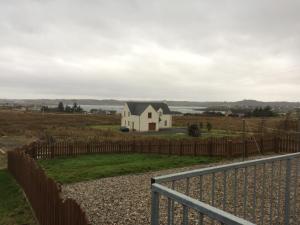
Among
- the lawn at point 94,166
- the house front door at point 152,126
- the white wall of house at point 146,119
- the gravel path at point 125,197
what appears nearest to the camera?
the gravel path at point 125,197

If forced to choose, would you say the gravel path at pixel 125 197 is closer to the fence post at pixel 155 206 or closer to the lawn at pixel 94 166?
the lawn at pixel 94 166

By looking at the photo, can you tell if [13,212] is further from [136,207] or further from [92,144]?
[92,144]

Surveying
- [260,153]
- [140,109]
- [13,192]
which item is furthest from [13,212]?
[140,109]

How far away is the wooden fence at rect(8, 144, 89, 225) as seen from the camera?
18.3 ft

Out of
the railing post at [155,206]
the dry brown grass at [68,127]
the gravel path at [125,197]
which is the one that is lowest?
the dry brown grass at [68,127]

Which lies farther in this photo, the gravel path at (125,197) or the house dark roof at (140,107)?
the house dark roof at (140,107)

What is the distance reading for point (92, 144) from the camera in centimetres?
2239

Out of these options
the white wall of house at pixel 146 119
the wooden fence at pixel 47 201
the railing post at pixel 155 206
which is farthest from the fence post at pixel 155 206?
the white wall of house at pixel 146 119

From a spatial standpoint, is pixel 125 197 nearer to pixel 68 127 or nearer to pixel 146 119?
pixel 146 119

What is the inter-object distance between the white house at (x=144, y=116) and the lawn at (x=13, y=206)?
3955 cm

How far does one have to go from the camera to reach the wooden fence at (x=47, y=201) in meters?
5.59

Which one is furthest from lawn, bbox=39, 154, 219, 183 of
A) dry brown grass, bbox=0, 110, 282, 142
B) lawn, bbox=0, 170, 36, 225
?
dry brown grass, bbox=0, 110, 282, 142

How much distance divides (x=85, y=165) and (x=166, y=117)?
41.5 metres

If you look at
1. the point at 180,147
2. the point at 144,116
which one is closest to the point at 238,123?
the point at 144,116
